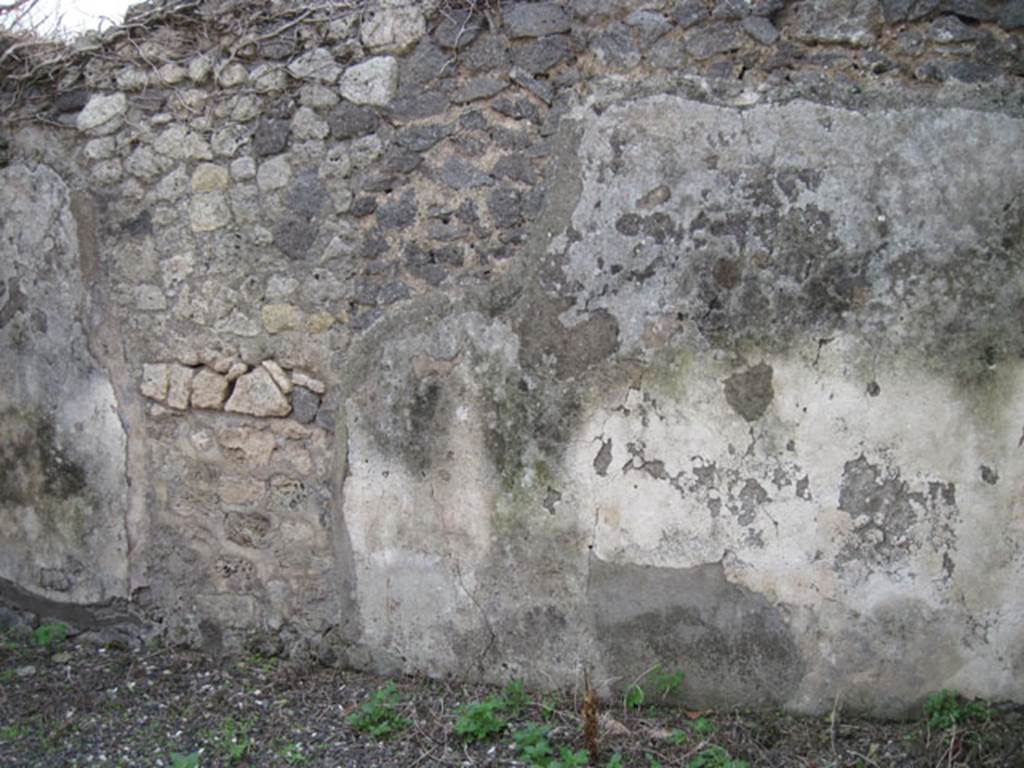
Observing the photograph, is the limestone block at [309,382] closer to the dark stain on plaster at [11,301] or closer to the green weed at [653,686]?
the dark stain on plaster at [11,301]

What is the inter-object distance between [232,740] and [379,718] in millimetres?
465

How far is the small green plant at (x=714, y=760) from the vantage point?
2.63m

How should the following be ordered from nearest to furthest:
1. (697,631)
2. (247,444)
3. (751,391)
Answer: (751,391) → (697,631) → (247,444)

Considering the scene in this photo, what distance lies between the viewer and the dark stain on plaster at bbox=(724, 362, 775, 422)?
9.20 ft

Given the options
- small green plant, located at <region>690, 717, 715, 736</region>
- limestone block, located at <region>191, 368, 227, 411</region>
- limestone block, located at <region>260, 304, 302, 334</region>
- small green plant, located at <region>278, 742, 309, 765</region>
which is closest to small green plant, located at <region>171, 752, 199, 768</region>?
small green plant, located at <region>278, 742, 309, 765</region>

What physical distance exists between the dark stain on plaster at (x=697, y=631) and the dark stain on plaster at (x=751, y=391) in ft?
1.61

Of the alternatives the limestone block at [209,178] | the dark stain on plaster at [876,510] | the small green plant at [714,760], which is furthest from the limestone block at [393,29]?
the small green plant at [714,760]

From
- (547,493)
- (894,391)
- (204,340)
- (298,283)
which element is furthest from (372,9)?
(894,391)

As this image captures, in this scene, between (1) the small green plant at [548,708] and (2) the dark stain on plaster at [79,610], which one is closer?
(1) the small green plant at [548,708]

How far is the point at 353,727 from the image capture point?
3.02 m

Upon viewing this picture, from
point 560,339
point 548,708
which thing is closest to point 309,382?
point 560,339

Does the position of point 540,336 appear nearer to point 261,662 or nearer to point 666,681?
point 666,681

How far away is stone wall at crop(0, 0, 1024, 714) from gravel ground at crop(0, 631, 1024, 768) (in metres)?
0.11

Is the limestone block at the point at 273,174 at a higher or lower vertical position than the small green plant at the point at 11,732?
higher
